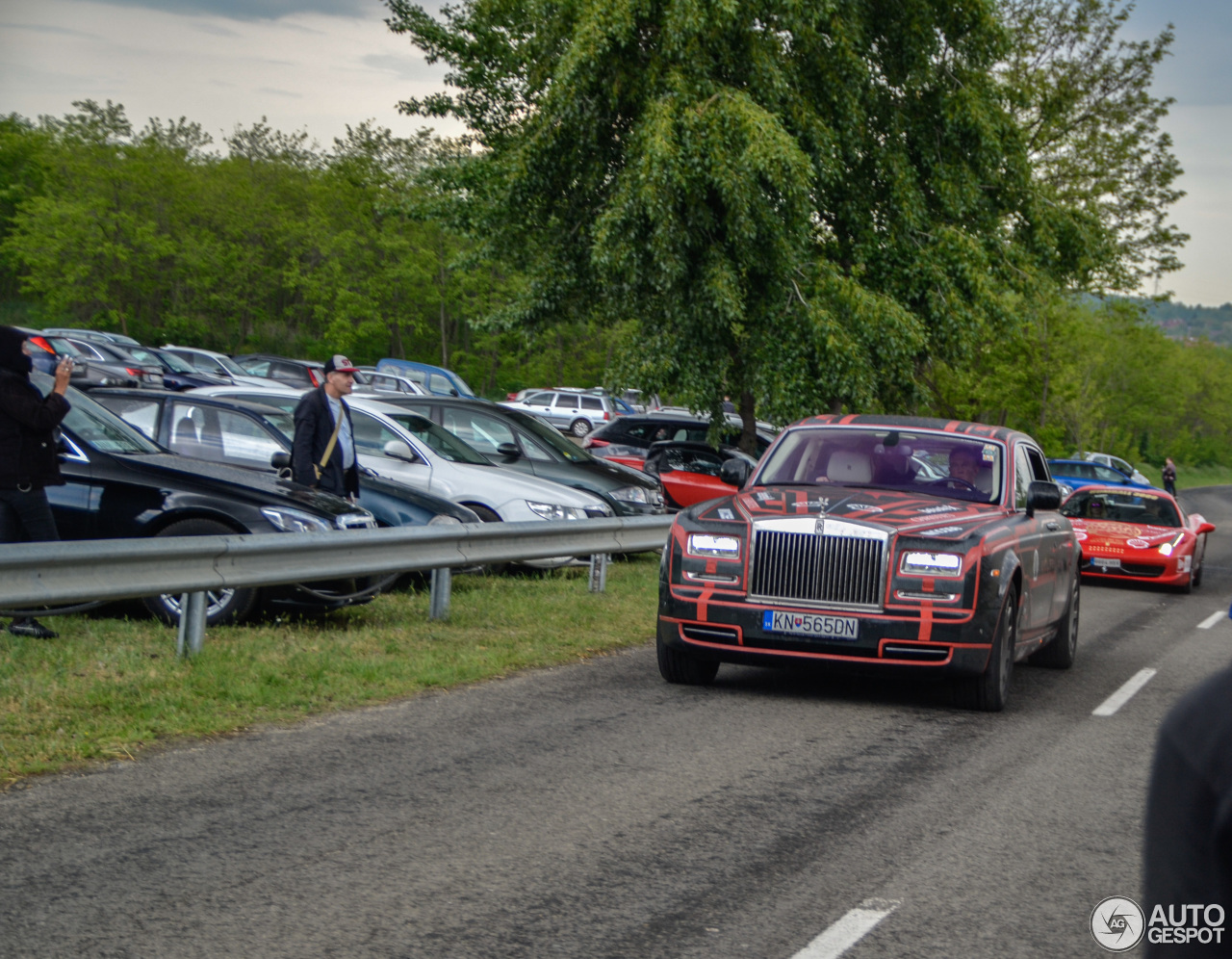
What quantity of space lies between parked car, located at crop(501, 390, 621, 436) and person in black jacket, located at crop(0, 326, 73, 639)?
4499cm

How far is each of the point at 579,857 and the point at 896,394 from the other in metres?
17.1

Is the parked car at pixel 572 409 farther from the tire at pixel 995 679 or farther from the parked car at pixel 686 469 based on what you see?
the tire at pixel 995 679

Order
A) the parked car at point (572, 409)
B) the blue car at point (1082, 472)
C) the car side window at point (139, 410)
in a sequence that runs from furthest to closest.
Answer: the parked car at point (572, 409) → the blue car at point (1082, 472) → the car side window at point (139, 410)

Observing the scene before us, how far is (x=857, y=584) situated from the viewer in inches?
311

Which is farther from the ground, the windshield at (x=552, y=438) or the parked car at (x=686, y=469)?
the windshield at (x=552, y=438)

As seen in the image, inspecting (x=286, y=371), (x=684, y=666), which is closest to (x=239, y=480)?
(x=684, y=666)

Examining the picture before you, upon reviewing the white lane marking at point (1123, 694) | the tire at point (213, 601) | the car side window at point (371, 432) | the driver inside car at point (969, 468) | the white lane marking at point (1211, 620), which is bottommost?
the white lane marking at point (1211, 620)

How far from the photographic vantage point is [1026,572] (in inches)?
345

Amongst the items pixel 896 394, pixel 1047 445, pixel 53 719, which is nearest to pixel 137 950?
pixel 53 719

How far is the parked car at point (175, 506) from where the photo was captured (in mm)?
9492

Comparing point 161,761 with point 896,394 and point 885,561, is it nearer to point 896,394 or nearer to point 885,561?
point 885,561

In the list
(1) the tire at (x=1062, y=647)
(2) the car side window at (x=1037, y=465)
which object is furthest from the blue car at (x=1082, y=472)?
(2) the car side window at (x=1037, y=465)

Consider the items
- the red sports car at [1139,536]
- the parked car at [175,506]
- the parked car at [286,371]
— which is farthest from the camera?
the parked car at [286,371]

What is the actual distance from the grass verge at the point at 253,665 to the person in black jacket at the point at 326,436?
1114mm
